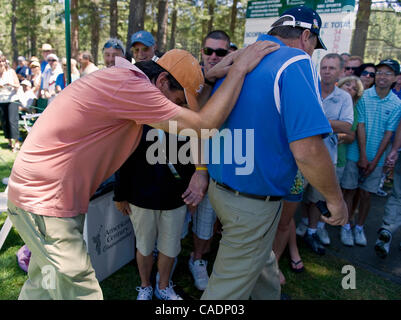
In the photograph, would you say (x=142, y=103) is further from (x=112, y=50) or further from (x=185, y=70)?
(x=112, y=50)

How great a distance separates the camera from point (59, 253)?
1.61 m

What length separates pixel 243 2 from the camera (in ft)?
42.8

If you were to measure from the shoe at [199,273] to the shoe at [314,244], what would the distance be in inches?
51.6

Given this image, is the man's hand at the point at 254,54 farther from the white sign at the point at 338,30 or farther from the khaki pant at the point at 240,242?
the white sign at the point at 338,30

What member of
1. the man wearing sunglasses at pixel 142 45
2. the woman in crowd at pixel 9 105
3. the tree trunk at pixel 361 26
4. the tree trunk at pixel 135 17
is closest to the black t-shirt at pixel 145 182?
the man wearing sunglasses at pixel 142 45

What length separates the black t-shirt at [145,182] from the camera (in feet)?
7.50

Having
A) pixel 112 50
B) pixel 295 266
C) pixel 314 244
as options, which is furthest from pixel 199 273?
pixel 112 50

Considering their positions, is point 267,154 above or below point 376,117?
above

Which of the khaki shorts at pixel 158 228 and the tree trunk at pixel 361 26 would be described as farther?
the tree trunk at pixel 361 26

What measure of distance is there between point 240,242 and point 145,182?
0.87m

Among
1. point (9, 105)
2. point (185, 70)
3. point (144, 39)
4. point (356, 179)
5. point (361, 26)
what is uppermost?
point (361, 26)
